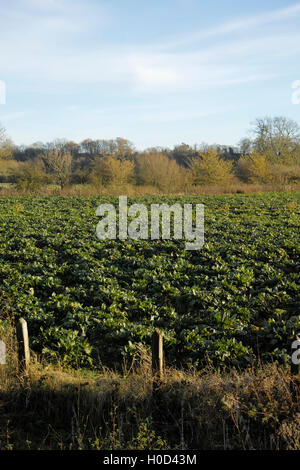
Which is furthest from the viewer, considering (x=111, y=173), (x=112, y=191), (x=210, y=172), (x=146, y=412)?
(x=210, y=172)

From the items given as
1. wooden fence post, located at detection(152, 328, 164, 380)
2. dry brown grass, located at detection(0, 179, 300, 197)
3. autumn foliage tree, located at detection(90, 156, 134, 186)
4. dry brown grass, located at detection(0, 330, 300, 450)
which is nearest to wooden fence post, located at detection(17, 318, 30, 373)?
dry brown grass, located at detection(0, 330, 300, 450)

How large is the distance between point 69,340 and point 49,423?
184 centimetres

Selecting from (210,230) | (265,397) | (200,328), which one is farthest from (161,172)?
(265,397)

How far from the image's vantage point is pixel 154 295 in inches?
303

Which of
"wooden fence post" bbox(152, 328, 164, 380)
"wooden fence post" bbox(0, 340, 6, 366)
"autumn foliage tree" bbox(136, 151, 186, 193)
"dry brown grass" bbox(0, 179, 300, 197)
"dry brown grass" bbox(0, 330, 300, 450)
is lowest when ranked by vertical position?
"dry brown grass" bbox(0, 330, 300, 450)

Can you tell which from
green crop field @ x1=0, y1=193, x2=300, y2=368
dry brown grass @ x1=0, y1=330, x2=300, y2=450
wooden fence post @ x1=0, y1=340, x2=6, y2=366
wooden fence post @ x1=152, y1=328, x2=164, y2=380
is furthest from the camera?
green crop field @ x1=0, y1=193, x2=300, y2=368

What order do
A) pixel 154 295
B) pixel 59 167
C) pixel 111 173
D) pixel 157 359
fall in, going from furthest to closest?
pixel 111 173
pixel 59 167
pixel 154 295
pixel 157 359

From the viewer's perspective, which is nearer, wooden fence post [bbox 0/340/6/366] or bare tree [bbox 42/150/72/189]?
wooden fence post [bbox 0/340/6/366]

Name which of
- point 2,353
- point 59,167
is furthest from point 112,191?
point 2,353

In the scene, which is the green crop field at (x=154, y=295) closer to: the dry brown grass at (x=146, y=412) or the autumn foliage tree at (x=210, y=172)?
the dry brown grass at (x=146, y=412)

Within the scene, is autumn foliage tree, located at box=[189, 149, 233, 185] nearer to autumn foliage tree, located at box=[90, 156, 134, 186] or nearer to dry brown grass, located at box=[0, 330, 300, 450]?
autumn foliage tree, located at box=[90, 156, 134, 186]

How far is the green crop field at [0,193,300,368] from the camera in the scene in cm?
585

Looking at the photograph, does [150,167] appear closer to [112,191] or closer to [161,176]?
[161,176]

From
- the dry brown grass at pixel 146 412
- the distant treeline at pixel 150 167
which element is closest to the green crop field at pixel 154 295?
the dry brown grass at pixel 146 412
